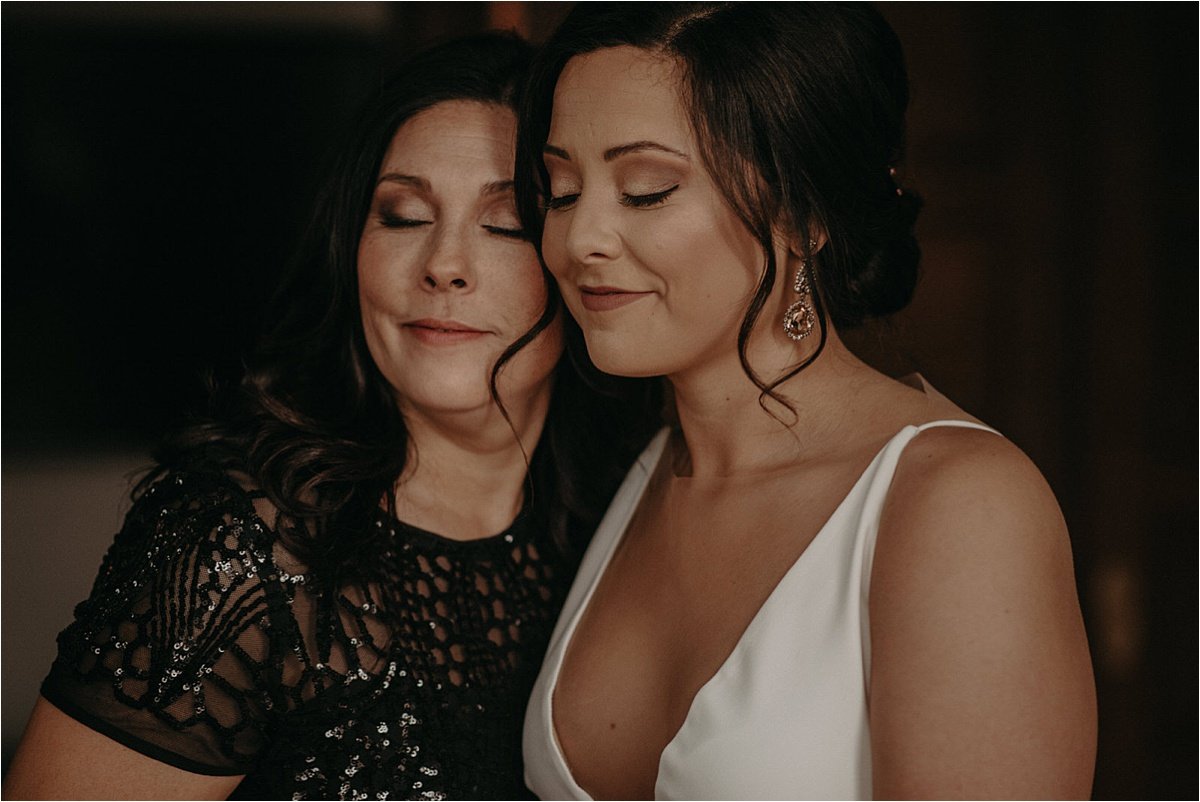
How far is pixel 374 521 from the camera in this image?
5.61ft

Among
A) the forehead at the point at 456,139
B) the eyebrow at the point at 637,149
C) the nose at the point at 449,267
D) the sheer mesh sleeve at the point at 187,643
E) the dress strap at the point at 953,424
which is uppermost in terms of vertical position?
the forehead at the point at 456,139

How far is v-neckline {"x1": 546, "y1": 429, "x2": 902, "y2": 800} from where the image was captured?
140 centimetres

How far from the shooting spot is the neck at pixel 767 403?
155 cm

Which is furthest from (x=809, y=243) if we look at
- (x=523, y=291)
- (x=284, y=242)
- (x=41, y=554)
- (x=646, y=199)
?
(x=41, y=554)

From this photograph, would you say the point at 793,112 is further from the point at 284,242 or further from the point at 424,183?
the point at 284,242

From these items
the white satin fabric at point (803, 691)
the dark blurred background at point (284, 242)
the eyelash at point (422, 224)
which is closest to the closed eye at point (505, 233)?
the eyelash at point (422, 224)

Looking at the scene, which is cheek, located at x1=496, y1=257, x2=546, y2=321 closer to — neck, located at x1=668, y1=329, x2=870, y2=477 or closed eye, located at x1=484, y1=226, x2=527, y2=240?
closed eye, located at x1=484, y1=226, x2=527, y2=240

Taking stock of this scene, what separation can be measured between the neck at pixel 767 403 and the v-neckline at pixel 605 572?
14 cm

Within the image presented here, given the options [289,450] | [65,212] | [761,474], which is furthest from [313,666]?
[65,212]

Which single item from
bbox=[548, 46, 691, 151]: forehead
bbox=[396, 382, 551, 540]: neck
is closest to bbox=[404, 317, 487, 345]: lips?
bbox=[396, 382, 551, 540]: neck

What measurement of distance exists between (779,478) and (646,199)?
1.38 feet

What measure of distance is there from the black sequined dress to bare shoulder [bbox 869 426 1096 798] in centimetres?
68

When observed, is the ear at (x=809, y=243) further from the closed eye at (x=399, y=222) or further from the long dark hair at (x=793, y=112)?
the closed eye at (x=399, y=222)

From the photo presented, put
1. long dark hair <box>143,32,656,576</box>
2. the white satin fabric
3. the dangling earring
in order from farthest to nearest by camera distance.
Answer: long dark hair <box>143,32,656,576</box>, the dangling earring, the white satin fabric
